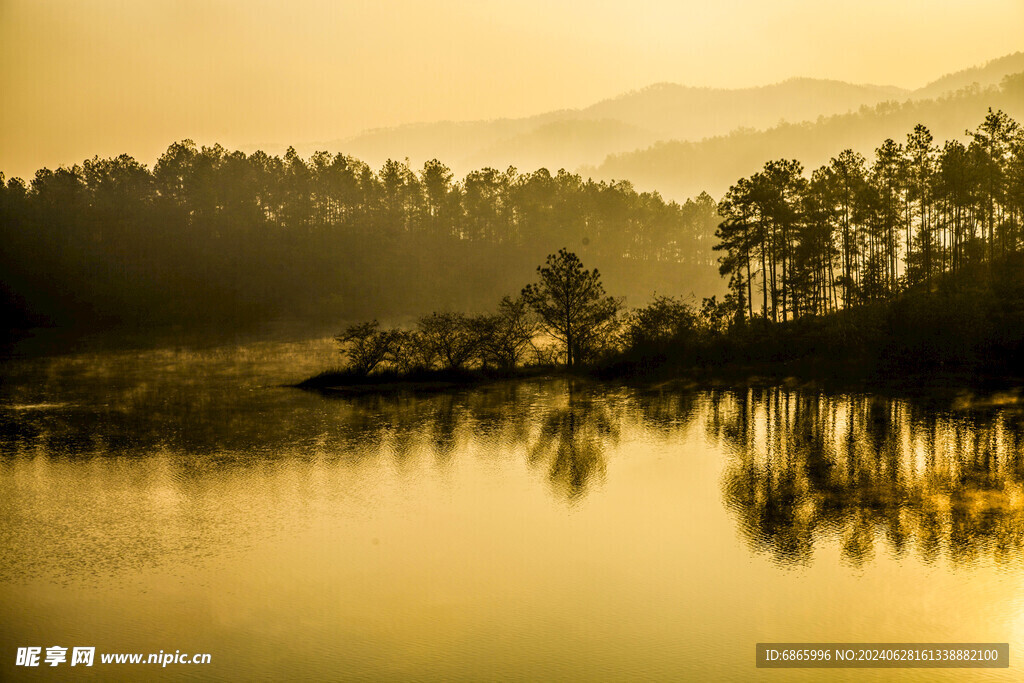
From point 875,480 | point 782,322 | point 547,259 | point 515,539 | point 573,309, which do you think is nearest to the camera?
point 515,539

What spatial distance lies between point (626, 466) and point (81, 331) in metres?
89.5

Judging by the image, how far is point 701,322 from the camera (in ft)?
177

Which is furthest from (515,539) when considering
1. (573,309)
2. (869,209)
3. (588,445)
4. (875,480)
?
(869,209)

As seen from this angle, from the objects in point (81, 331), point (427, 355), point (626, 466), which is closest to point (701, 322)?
point (427, 355)

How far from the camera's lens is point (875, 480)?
952 inches

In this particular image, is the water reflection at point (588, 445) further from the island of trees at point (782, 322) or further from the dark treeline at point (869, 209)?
the dark treeline at point (869, 209)

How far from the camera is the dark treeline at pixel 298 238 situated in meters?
114

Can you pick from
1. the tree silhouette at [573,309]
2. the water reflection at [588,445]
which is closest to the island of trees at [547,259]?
the tree silhouette at [573,309]

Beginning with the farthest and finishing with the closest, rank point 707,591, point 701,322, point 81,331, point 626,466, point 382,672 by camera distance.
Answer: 1. point 81,331
2. point 701,322
3. point 626,466
4. point 707,591
5. point 382,672

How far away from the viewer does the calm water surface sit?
15.2m

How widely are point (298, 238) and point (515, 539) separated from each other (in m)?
120

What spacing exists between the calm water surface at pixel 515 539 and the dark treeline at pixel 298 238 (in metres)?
81.6

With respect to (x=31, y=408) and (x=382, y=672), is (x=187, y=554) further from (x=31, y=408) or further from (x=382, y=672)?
(x=31, y=408)

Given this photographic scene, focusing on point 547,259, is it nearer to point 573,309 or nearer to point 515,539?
point 573,309
